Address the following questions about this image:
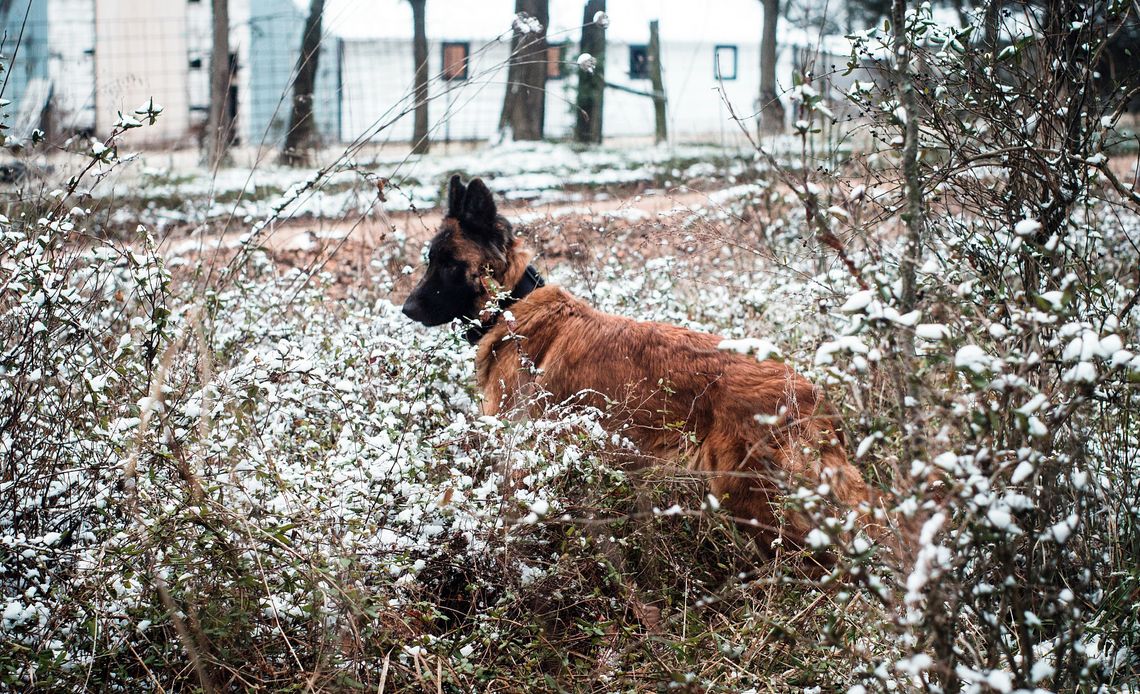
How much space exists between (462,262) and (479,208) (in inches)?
11.4

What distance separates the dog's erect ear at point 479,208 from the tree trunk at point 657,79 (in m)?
8.06

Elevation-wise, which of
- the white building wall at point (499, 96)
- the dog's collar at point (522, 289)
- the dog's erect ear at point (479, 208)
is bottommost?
the dog's collar at point (522, 289)

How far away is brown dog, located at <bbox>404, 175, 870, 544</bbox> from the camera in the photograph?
360 cm

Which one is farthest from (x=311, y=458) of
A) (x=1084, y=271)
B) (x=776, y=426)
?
(x=1084, y=271)

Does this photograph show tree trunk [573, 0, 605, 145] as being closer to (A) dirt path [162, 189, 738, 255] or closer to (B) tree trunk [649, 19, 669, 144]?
(B) tree trunk [649, 19, 669, 144]

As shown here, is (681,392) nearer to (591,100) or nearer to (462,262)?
(462,262)

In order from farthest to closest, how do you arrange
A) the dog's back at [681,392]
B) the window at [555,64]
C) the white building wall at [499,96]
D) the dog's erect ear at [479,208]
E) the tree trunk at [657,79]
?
1. the window at [555,64]
2. the tree trunk at [657,79]
3. the white building wall at [499,96]
4. the dog's erect ear at [479,208]
5. the dog's back at [681,392]

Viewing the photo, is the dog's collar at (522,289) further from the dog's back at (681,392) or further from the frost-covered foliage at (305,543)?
the frost-covered foliage at (305,543)

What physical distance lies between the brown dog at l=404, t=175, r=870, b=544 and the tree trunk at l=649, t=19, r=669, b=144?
8169mm

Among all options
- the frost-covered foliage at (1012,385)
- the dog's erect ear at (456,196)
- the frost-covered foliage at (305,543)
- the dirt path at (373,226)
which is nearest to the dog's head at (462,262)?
the dog's erect ear at (456,196)

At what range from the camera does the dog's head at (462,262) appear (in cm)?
467

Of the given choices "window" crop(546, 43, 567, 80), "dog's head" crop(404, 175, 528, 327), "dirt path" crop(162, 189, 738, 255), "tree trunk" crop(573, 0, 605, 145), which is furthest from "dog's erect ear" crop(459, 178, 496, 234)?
"window" crop(546, 43, 567, 80)

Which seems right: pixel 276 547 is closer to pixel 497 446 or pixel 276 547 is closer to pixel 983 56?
pixel 497 446

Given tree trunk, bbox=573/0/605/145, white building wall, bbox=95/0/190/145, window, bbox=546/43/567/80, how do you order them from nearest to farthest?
white building wall, bbox=95/0/190/145 < tree trunk, bbox=573/0/605/145 < window, bbox=546/43/567/80
